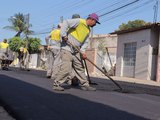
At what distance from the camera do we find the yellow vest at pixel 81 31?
9.63 metres

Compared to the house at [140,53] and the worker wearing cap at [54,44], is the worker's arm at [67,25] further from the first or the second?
the house at [140,53]

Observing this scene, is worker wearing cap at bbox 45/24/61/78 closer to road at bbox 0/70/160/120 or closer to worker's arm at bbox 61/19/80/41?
worker's arm at bbox 61/19/80/41

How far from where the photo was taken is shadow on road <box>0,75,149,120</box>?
18.2 ft

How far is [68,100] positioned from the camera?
733 cm

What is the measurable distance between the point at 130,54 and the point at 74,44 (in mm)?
23001

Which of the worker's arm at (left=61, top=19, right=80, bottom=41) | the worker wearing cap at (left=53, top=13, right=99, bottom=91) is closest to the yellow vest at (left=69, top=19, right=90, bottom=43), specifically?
the worker wearing cap at (left=53, top=13, right=99, bottom=91)

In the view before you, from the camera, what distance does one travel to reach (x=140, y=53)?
99.0ft

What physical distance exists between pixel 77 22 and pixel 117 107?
327 cm

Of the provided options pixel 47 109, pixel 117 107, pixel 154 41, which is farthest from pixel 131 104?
pixel 154 41

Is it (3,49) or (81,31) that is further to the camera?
(3,49)

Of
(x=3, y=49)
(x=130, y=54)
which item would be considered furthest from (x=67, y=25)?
(x=130, y=54)

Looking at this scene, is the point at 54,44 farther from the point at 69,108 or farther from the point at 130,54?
the point at 130,54

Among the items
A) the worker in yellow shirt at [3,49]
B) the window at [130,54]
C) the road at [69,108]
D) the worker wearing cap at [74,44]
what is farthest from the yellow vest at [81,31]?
the window at [130,54]

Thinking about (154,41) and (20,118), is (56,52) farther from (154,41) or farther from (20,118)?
(154,41)
